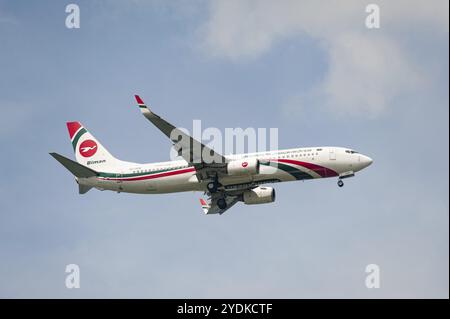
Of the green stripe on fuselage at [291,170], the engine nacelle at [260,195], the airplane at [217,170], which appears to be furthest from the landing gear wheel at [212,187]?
the green stripe on fuselage at [291,170]

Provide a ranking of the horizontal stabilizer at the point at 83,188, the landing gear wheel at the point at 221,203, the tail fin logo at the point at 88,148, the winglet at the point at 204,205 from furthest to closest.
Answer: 1. the winglet at the point at 204,205
2. the tail fin logo at the point at 88,148
3. the landing gear wheel at the point at 221,203
4. the horizontal stabilizer at the point at 83,188

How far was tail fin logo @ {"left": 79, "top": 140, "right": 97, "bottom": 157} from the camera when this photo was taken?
3125 inches

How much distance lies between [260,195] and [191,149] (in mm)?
10223

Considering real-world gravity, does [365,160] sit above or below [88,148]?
below

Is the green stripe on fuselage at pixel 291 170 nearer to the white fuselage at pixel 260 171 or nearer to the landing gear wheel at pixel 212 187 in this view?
the white fuselage at pixel 260 171

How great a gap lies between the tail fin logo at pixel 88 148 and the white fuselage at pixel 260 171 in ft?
14.7

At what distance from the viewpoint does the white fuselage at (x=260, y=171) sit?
7188 cm

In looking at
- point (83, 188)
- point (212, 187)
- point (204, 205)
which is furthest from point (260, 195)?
point (83, 188)

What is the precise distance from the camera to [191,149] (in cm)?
7075

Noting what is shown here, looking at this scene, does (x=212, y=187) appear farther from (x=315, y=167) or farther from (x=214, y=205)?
(x=315, y=167)

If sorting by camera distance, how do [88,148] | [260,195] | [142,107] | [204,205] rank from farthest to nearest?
[204,205], [88,148], [260,195], [142,107]

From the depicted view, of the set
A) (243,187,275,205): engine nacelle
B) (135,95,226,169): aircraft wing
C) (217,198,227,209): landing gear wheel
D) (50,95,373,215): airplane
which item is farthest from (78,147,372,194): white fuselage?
(243,187,275,205): engine nacelle
